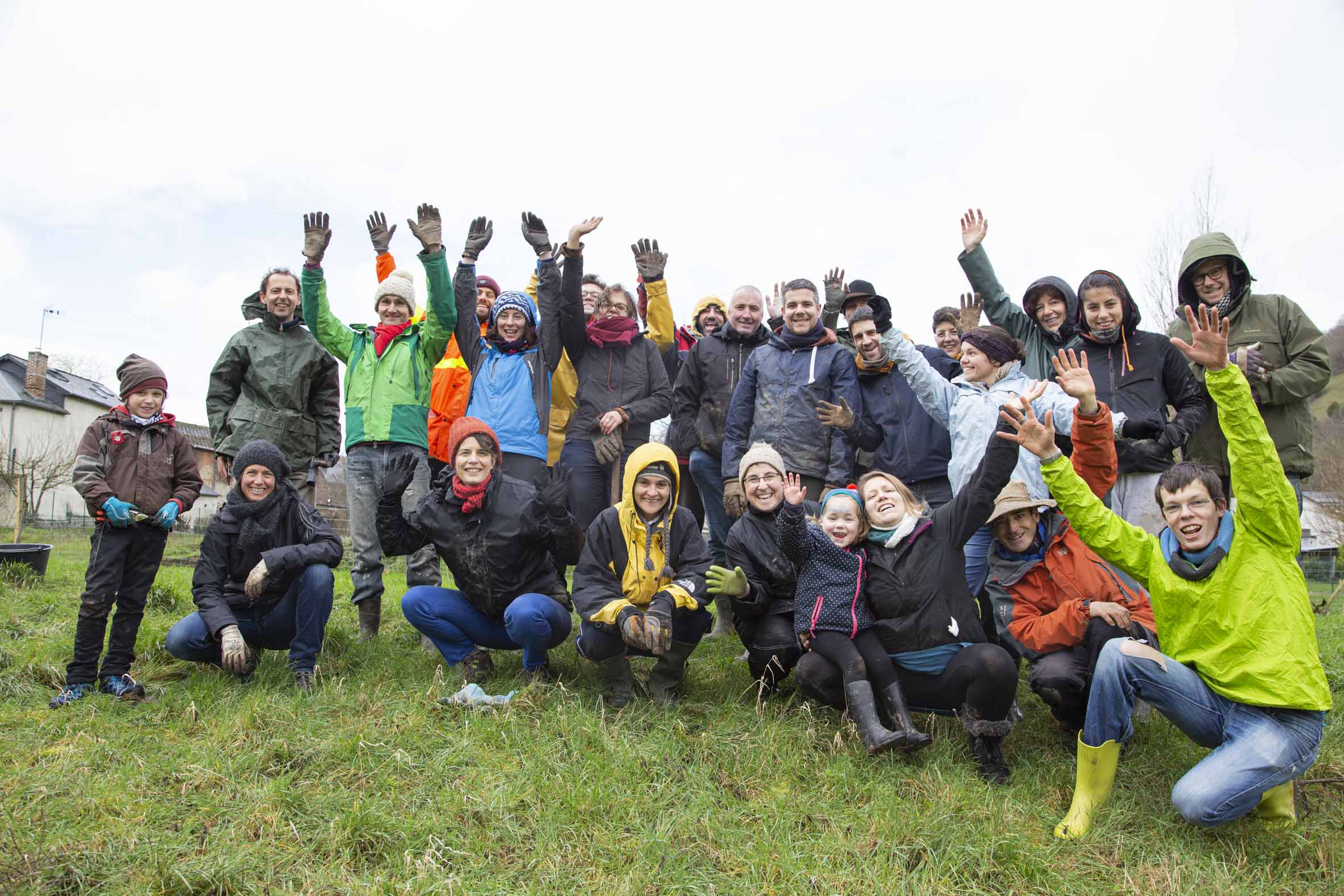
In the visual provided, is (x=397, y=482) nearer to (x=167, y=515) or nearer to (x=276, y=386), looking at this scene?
(x=167, y=515)

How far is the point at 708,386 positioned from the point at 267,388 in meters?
3.38

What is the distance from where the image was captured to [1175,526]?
11.9 ft

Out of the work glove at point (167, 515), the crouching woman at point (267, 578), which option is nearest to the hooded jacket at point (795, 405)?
the crouching woman at point (267, 578)

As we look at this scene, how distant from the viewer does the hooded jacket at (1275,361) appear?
4.94 meters

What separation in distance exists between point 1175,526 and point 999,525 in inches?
37.8

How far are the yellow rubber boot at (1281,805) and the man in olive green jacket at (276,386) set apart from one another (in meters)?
6.02

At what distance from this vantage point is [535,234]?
6.20 m

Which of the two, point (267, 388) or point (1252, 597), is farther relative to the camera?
point (267, 388)

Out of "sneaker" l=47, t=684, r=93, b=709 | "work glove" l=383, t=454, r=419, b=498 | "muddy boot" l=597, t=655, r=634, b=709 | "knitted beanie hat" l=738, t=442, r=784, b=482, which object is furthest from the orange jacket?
"sneaker" l=47, t=684, r=93, b=709

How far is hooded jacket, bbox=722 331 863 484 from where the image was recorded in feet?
19.2

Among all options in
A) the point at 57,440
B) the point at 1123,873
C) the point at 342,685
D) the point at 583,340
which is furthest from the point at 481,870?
the point at 57,440

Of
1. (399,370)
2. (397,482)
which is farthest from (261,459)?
(399,370)

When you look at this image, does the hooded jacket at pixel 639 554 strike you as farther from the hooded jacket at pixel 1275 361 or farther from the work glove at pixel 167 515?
the hooded jacket at pixel 1275 361

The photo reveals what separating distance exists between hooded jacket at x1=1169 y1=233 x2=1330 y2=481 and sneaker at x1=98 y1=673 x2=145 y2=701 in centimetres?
660
